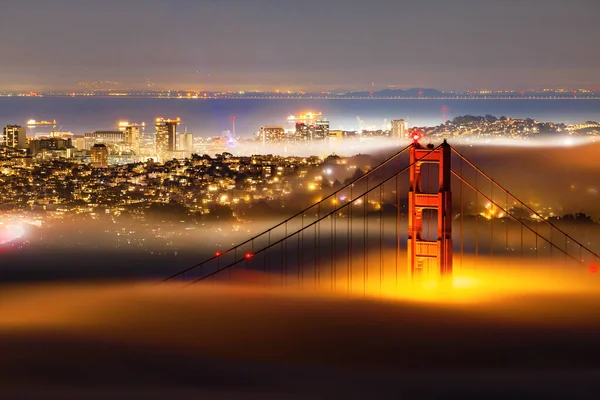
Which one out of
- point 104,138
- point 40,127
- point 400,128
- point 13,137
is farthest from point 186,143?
point 400,128

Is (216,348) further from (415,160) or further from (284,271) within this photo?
(284,271)

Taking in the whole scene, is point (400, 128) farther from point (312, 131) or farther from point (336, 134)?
point (312, 131)

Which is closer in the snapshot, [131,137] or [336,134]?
[336,134]

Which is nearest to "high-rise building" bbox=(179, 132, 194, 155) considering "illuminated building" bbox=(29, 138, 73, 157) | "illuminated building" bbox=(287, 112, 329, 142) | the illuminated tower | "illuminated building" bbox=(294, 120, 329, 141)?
the illuminated tower

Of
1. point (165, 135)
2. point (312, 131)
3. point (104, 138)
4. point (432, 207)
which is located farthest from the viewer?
point (104, 138)

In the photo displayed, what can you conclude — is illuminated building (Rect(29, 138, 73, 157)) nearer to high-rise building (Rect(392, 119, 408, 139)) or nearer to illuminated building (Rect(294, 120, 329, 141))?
illuminated building (Rect(294, 120, 329, 141))

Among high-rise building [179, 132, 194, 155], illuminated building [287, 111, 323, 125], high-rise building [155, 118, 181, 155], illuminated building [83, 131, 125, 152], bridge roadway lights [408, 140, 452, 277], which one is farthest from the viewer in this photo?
illuminated building [83, 131, 125, 152]
